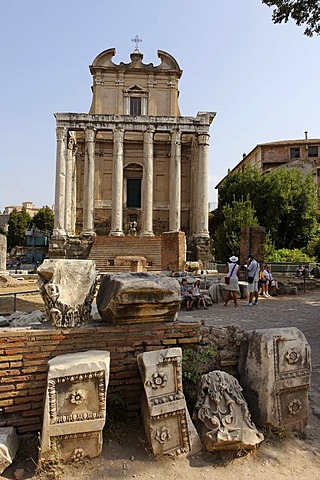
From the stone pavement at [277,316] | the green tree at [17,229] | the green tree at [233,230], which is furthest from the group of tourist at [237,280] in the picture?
the green tree at [17,229]

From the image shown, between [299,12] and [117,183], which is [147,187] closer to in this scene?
[117,183]

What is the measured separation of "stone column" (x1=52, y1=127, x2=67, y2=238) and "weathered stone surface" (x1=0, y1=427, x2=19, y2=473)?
23.9 metres

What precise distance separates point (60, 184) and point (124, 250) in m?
7.19

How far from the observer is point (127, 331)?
3.95 metres

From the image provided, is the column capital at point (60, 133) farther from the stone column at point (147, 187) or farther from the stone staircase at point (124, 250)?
the stone staircase at point (124, 250)

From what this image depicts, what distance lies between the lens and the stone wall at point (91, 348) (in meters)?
3.51

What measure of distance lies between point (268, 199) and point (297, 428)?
27884 millimetres

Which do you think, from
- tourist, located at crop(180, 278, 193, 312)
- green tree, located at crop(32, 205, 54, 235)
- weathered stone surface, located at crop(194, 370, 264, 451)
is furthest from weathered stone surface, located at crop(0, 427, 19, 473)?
green tree, located at crop(32, 205, 54, 235)

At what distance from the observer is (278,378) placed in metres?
3.82

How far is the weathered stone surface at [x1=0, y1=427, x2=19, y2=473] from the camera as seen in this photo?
10.0 feet

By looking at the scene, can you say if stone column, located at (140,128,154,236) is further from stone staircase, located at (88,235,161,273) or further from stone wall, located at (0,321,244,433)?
stone wall, located at (0,321,244,433)

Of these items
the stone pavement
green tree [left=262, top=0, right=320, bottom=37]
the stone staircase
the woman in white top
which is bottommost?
the stone pavement

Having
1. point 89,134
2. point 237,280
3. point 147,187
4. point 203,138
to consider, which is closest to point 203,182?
point 203,138

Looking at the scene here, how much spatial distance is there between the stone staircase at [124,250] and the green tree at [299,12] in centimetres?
1376
